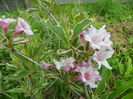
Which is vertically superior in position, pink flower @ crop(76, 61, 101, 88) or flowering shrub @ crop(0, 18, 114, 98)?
flowering shrub @ crop(0, 18, 114, 98)

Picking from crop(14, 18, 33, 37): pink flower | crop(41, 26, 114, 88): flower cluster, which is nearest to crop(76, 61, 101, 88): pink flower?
crop(41, 26, 114, 88): flower cluster

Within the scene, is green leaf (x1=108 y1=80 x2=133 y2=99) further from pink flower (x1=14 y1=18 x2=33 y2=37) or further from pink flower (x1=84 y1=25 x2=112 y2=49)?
pink flower (x1=14 y1=18 x2=33 y2=37)

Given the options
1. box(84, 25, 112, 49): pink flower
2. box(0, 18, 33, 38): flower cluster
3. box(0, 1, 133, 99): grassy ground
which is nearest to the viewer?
box(84, 25, 112, 49): pink flower

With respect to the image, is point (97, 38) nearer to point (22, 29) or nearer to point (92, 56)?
point (92, 56)

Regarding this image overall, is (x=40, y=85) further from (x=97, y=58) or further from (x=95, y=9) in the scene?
(x=95, y=9)

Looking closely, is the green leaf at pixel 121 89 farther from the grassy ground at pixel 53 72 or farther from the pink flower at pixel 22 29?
the pink flower at pixel 22 29

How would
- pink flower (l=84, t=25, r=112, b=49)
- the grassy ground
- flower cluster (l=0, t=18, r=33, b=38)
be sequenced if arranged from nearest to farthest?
pink flower (l=84, t=25, r=112, b=49) < flower cluster (l=0, t=18, r=33, b=38) < the grassy ground
